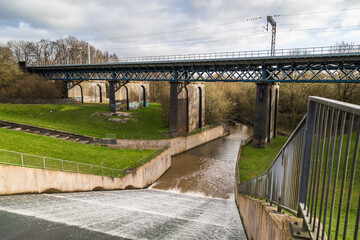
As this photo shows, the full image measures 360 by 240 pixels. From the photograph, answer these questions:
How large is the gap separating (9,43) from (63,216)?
8300 centimetres

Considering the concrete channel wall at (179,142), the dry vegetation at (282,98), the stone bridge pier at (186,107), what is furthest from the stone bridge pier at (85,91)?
the concrete channel wall at (179,142)

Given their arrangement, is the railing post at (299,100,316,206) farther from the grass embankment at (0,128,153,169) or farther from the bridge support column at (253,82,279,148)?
the bridge support column at (253,82,279,148)

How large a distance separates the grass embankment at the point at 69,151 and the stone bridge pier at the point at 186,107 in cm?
1023

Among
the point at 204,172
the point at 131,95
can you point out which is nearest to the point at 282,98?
the point at 204,172

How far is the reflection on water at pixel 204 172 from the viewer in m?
19.4

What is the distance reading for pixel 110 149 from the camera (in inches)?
878

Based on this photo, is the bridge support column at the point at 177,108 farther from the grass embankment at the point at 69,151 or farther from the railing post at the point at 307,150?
the railing post at the point at 307,150

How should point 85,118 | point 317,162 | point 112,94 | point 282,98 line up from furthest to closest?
point 282,98 → point 112,94 → point 85,118 → point 317,162

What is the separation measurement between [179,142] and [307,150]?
26.6 meters

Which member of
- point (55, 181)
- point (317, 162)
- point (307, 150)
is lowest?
point (55, 181)

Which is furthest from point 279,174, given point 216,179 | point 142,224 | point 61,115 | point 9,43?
point 9,43

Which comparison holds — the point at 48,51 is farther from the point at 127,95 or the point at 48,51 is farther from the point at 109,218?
the point at 109,218

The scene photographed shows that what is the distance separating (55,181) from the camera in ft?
38.2

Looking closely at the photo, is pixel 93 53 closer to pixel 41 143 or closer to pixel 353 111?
pixel 41 143
